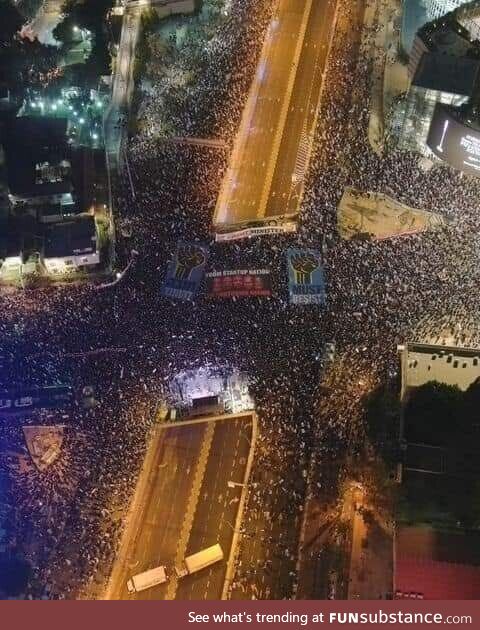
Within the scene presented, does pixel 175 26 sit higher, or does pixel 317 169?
pixel 175 26

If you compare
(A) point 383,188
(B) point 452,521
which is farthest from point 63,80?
(B) point 452,521

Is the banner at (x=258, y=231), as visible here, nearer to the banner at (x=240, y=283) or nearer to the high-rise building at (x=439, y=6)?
the banner at (x=240, y=283)

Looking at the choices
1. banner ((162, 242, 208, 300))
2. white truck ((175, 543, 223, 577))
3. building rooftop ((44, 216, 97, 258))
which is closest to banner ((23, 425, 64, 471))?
white truck ((175, 543, 223, 577))

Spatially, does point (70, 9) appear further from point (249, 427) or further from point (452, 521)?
point (452, 521)

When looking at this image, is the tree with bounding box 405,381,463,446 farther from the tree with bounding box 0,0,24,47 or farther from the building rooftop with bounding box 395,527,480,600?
the tree with bounding box 0,0,24,47

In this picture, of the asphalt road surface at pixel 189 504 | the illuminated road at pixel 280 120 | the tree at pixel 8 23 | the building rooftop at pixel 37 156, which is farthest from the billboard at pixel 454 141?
the tree at pixel 8 23

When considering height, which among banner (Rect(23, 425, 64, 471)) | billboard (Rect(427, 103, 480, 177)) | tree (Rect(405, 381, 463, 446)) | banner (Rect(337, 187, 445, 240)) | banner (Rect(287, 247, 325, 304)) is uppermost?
billboard (Rect(427, 103, 480, 177))
